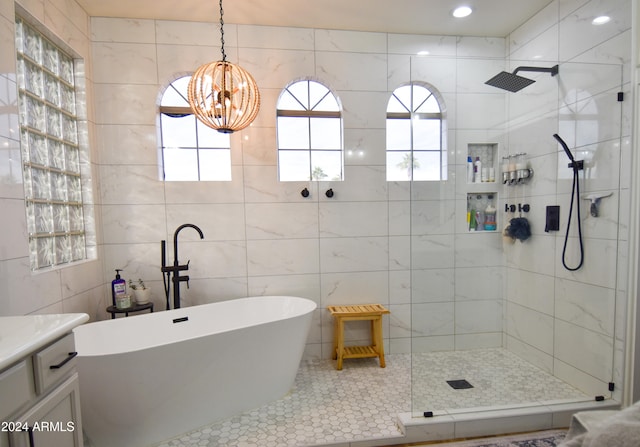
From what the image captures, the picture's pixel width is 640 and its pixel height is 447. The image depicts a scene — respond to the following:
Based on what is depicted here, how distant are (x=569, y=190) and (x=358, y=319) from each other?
1.82 meters

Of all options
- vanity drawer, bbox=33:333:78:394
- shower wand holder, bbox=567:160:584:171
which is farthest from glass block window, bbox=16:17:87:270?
shower wand holder, bbox=567:160:584:171

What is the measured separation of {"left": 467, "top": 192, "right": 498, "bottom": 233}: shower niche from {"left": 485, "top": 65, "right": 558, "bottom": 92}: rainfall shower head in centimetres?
82

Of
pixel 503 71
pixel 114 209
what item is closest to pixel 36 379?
pixel 114 209

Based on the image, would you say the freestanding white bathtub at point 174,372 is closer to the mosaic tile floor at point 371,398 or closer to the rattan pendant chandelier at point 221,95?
the mosaic tile floor at point 371,398

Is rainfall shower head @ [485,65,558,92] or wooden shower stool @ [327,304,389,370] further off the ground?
rainfall shower head @ [485,65,558,92]

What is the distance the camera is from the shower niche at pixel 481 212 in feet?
7.35

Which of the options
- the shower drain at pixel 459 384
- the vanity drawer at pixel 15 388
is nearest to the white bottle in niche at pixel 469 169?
the shower drain at pixel 459 384

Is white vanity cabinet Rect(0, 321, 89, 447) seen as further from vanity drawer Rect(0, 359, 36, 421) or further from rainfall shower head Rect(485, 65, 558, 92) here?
rainfall shower head Rect(485, 65, 558, 92)

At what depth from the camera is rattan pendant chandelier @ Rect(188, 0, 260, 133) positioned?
200 centimetres

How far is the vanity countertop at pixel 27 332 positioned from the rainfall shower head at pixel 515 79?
2967mm

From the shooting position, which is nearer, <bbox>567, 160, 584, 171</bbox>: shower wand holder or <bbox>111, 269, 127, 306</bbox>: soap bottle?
<bbox>567, 160, 584, 171</bbox>: shower wand holder

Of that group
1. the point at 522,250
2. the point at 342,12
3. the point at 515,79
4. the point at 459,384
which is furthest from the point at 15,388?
the point at 515,79

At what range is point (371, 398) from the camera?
2121 millimetres

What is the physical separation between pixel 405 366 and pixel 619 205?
187cm
